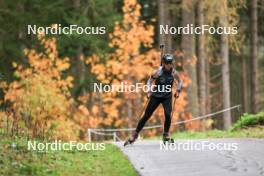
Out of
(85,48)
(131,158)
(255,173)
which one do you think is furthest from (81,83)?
(255,173)

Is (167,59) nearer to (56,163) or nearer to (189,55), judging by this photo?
(56,163)

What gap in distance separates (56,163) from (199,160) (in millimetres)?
2711

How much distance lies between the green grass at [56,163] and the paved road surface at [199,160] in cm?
38

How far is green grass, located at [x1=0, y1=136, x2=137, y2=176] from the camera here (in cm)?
1173

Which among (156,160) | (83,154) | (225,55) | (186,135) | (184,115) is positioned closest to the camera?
(156,160)

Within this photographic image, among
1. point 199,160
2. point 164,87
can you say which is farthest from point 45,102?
point 199,160

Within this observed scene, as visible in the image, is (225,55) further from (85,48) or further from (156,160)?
(156,160)

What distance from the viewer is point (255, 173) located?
36.7 feet

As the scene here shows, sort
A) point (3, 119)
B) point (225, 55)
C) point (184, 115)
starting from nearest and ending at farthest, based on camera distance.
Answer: point (3, 119)
point (225, 55)
point (184, 115)

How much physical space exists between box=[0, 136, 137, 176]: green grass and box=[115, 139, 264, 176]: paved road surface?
38 cm

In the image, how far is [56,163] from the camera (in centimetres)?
1268

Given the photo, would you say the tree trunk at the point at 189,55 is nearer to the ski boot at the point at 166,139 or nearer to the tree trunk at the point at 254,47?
the tree trunk at the point at 254,47

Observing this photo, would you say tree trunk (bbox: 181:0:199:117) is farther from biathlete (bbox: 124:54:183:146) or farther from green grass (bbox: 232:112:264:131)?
biathlete (bbox: 124:54:183:146)

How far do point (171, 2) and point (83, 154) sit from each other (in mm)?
17365
